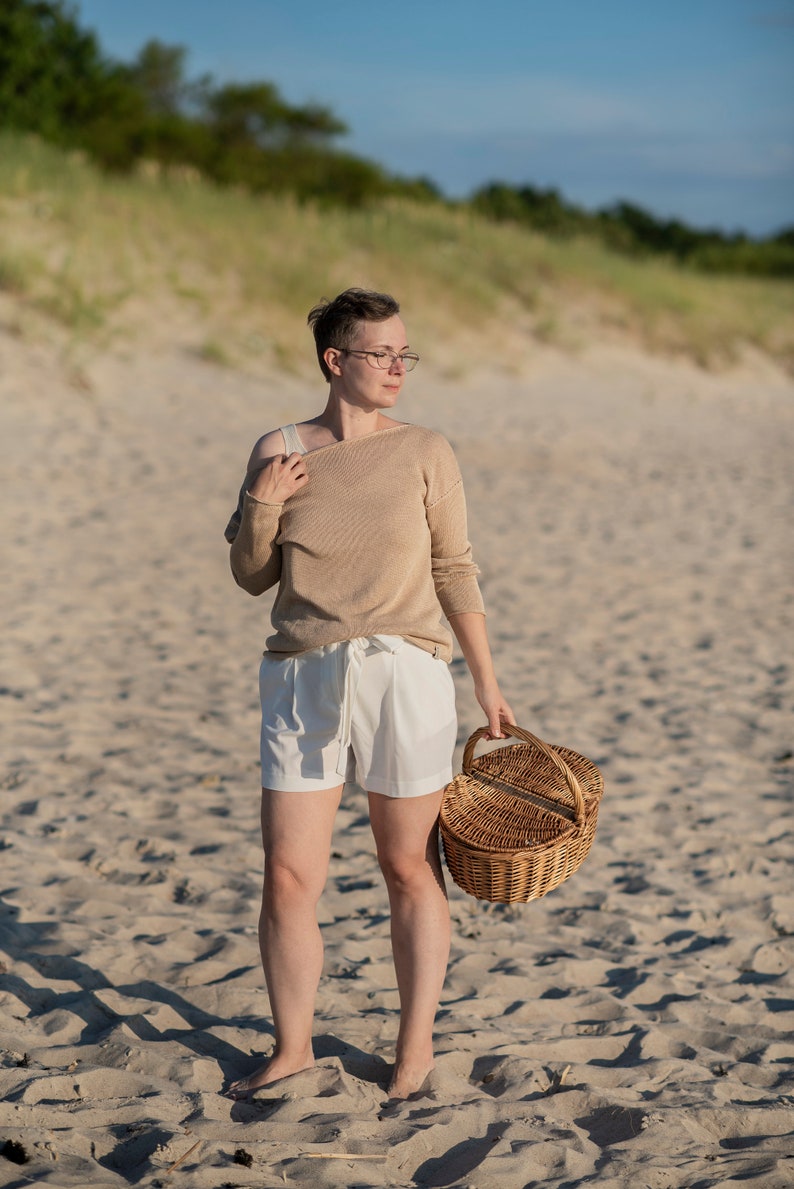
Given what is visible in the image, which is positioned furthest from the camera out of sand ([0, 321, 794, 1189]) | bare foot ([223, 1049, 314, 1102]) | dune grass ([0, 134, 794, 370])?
dune grass ([0, 134, 794, 370])

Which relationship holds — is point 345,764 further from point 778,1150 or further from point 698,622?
point 698,622

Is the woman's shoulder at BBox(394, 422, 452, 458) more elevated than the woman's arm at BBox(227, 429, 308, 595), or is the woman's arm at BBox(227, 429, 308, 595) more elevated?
the woman's shoulder at BBox(394, 422, 452, 458)

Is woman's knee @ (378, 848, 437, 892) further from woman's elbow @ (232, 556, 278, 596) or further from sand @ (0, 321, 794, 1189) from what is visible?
woman's elbow @ (232, 556, 278, 596)

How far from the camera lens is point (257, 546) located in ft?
9.10

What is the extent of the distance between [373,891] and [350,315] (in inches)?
95.2

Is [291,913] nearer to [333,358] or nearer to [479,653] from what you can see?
[479,653]

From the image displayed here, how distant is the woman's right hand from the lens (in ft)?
8.81

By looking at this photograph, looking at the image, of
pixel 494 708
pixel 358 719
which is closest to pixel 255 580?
pixel 358 719

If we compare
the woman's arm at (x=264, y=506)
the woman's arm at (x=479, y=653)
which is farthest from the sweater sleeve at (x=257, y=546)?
the woman's arm at (x=479, y=653)

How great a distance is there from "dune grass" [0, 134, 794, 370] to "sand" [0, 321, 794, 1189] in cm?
342

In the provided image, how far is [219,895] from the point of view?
14.0 feet

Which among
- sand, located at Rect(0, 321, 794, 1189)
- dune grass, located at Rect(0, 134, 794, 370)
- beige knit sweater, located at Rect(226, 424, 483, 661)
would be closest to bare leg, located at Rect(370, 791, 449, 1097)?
sand, located at Rect(0, 321, 794, 1189)

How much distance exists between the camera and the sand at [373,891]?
9.16 ft

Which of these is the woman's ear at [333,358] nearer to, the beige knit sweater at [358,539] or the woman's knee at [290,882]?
the beige knit sweater at [358,539]
